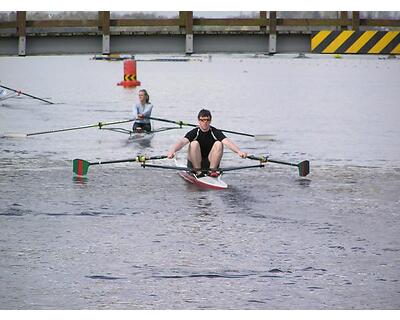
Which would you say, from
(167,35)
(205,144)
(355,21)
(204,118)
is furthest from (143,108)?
(355,21)

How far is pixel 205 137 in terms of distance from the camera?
21.8 meters

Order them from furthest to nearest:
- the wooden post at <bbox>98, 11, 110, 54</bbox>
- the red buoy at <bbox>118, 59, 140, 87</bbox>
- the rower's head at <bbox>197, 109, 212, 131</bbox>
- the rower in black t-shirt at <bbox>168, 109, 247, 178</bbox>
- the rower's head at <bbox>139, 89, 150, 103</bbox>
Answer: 1. the red buoy at <bbox>118, 59, 140, 87</bbox>
2. the wooden post at <bbox>98, 11, 110, 54</bbox>
3. the rower's head at <bbox>139, 89, 150, 103</bbox>
4. the rower in black t-shirt at <bbox>168, 109, 247, 178</bbox>
5. the rower's head at <bbox>197, 109, 212, 131</bbox>

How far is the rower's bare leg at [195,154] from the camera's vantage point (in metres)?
21.9

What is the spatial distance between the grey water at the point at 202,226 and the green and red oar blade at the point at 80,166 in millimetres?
168

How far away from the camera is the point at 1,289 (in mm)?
13453

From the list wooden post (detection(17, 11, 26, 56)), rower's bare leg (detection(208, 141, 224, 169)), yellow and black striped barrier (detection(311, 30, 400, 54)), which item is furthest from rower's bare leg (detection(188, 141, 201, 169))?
wooden post (detection(17, 11, 26, 56))

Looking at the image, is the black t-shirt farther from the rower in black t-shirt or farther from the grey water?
the grey water

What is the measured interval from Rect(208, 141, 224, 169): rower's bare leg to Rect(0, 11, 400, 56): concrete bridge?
21.2 m

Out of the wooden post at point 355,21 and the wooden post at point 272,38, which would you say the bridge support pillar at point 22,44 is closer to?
the wooden post at point 272,38

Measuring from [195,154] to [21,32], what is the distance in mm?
21892

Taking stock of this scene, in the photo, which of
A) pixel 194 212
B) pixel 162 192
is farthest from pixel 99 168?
pixel 194 212

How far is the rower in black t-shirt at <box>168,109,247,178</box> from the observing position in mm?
21625

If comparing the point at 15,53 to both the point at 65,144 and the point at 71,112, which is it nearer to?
the point at 71,112

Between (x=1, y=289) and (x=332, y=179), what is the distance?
11.8 m
